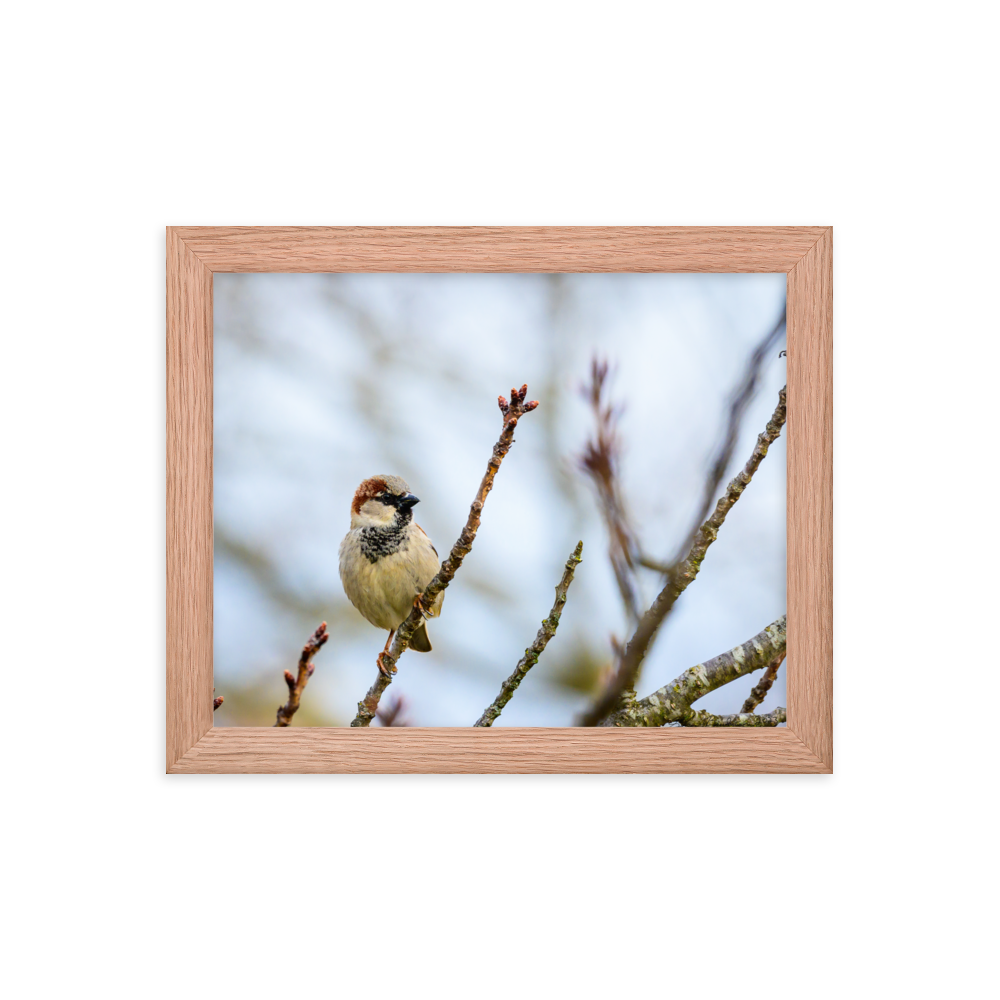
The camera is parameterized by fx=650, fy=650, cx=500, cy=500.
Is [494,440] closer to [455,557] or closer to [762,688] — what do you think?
[455,557]

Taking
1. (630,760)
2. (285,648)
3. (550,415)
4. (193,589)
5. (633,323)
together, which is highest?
(633,323)

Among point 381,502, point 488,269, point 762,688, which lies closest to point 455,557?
point 381,502

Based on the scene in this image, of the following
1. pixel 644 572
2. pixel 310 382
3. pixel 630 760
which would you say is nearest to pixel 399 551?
pixel 310 382

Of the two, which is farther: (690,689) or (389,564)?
(389,564)

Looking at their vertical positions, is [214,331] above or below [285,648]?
above

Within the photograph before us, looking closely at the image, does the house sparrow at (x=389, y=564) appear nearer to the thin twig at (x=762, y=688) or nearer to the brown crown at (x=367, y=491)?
the brown crown at (x=367, y=491)

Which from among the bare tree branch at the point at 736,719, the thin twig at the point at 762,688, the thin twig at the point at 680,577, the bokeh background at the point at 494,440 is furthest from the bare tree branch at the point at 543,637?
the thin twig at the point at 762,688

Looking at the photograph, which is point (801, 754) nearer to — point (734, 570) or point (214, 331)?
point (734, 570)
